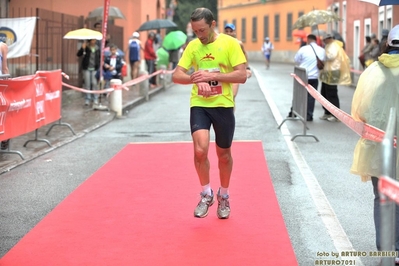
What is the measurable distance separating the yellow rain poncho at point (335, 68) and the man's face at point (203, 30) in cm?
1039

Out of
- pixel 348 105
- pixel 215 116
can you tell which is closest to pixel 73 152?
pixel 215 116

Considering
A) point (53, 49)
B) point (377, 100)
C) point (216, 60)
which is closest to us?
point (377, 100)

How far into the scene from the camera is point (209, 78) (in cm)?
704

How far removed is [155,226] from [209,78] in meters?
1.34

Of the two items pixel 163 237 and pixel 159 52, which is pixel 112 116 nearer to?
pixel 163 237

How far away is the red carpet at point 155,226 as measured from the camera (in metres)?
6.21

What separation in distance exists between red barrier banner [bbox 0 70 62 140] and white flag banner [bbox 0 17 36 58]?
5592mm

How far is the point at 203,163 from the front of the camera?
7449mm

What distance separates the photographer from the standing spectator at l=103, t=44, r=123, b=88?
21.7 metres

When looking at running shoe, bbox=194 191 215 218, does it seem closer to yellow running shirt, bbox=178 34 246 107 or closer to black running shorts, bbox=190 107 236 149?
black running shorts, bbox=190 107 236 149

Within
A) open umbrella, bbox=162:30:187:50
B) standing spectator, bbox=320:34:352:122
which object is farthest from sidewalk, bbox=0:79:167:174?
open umbrella, bbox=162:30:187:50

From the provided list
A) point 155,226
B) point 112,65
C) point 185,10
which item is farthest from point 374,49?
point 185,10

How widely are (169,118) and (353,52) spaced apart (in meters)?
22.2

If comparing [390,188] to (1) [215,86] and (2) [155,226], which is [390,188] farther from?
(2) [155,226]
